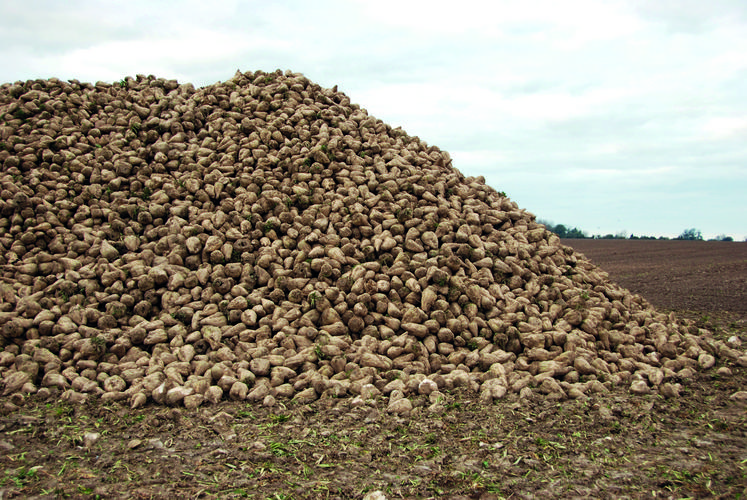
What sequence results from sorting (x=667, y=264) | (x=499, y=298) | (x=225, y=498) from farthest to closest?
(x=667, y=264), (x=499, y=298), (x=225, y=498)

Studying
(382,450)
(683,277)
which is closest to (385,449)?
(382,450)

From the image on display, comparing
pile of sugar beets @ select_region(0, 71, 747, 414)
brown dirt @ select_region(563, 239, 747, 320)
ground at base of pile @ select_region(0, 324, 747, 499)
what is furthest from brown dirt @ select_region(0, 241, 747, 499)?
brown dirt @ select_region(563, 239, 747, 320)

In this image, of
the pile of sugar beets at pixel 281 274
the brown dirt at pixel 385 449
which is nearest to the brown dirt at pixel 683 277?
the pile of sugar beets at pixel 281 274

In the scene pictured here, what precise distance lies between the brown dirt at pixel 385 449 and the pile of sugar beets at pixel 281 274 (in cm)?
25

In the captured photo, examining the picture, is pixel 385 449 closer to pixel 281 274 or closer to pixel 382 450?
pixel 382 450

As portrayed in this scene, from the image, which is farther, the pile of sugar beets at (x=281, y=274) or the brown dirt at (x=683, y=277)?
the brown dirt at (x=683, y=277)

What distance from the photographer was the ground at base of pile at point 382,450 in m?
3.27

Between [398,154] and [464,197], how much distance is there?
1124mm

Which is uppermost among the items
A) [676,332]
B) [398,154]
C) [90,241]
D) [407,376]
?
[398,154]

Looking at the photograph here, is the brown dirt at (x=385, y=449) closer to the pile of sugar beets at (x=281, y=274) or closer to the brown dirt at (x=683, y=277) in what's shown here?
the pile of sugar beets at (x=281, y=274)

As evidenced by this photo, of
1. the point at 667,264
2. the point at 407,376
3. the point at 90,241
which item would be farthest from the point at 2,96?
the point at 667,264

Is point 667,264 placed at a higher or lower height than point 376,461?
higher

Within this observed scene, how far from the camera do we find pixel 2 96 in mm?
8656

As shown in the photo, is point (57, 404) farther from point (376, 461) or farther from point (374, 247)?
point (374, 247)
